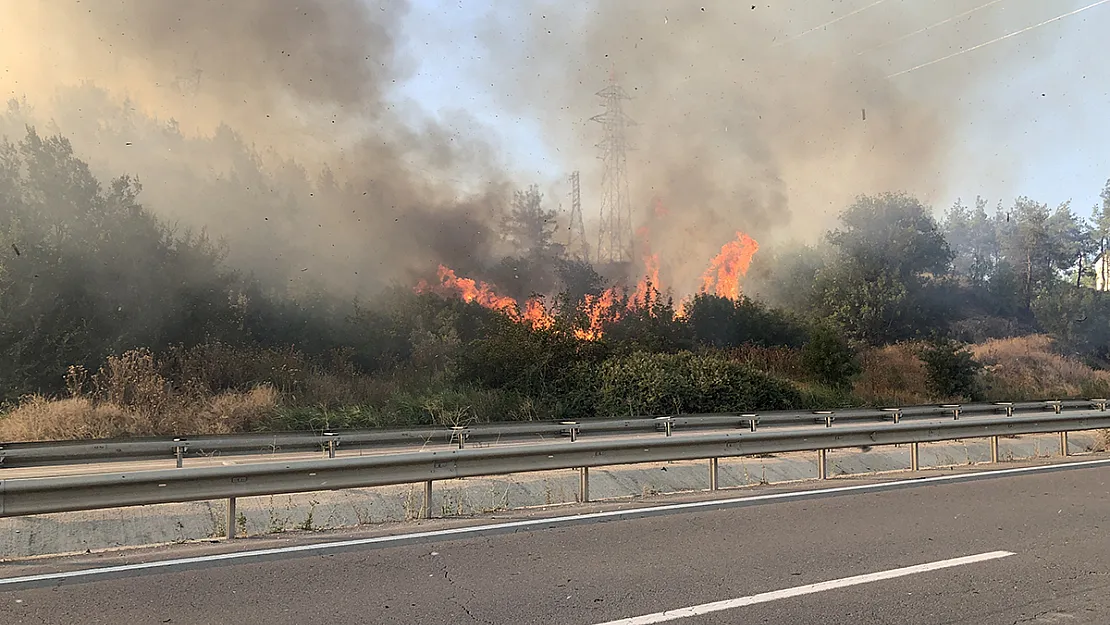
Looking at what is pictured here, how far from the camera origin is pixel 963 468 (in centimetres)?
1125

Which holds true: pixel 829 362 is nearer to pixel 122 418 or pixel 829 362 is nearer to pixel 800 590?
pixel 122 418

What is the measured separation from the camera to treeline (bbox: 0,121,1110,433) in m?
18.1

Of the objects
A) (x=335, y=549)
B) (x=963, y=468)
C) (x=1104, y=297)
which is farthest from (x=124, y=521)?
(x=1104, y=297)

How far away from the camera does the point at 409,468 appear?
7.39m

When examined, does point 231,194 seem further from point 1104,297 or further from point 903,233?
point 1104,297

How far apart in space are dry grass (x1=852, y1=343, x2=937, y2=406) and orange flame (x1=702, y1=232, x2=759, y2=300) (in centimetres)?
613

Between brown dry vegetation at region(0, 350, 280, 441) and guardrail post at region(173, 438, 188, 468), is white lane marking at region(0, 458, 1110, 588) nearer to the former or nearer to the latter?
guardrail post at region(173, 438, 188, 468)

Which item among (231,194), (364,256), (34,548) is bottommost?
(34,548)

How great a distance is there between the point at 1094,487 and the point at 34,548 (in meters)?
11.0

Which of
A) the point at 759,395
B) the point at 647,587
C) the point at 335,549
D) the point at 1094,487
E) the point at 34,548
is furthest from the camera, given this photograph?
the point at 759,395

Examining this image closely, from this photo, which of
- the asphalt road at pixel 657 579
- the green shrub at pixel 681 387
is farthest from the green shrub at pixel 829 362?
the asphalt road at pixel 657 579

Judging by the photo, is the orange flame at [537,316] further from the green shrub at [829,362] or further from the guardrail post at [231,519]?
the guardrail post at [231,519]

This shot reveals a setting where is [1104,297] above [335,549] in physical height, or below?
above

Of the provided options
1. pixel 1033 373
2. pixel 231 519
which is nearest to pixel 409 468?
pixel 231 519
